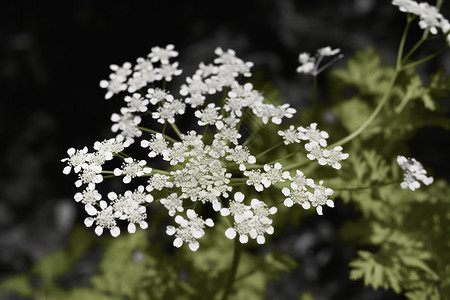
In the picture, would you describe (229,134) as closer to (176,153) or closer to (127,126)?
(176,153)

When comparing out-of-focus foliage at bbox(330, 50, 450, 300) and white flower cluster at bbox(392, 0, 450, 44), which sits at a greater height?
white flower cluster at bbox(392, 0, 450, 44)

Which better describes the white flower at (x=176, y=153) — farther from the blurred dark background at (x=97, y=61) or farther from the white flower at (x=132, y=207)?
the blurred dark background at (x=97, y=61)

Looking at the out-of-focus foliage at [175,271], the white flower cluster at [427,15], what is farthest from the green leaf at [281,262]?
the white flower cluster at [427,15]

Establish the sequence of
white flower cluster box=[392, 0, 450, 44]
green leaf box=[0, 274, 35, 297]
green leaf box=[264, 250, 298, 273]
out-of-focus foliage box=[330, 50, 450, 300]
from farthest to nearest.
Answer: green leaf box=[0, 274, 35, 297] → green leaf box=[264, 250, 298, 273] → out-of-focus foliage box=[330, 50, 450, 300] → white flower cluster box=[392, 0, 450, 44]

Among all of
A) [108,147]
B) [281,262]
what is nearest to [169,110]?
[108,147]

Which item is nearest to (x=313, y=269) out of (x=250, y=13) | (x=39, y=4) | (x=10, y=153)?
(x=250, y=13)

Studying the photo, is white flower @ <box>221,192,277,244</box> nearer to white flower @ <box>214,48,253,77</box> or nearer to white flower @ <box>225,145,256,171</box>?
white flower @ <box>225,145,256,171</box>

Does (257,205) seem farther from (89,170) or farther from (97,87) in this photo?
(97,87)

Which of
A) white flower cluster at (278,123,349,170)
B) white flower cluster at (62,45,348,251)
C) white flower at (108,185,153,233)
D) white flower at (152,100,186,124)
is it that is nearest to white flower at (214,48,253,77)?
white flower cluster at (62,45,348,251)
